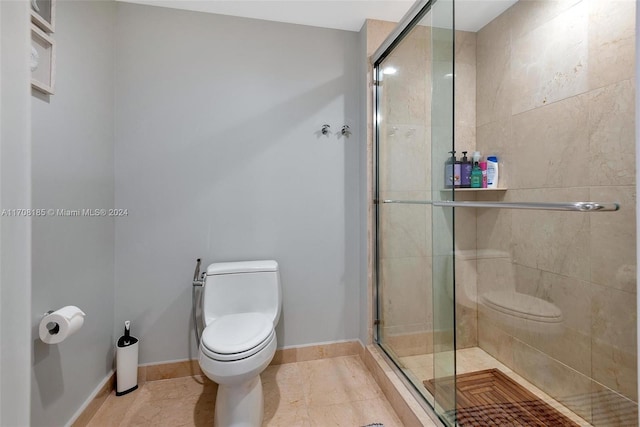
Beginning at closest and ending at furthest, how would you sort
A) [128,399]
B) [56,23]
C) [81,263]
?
[56,23] → [81,263] → [128,399]

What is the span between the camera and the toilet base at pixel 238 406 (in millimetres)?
1305

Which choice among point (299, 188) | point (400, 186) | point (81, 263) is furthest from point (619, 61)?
point (81, 263)

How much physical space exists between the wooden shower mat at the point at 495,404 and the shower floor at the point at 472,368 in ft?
0.07

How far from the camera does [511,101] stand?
5.90 feet

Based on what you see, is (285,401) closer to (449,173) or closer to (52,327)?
(52,327)

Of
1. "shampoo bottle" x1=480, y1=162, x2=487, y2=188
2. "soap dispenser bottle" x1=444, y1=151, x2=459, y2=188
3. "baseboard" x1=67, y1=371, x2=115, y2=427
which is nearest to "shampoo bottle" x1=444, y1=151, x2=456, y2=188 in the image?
"soap dispenser bottle" x1=444, y1=151, x2=459, y2=188

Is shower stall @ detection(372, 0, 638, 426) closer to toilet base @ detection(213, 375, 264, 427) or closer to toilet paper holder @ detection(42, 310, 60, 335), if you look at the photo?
toilet base @ detection(213, 375, 264, 427)

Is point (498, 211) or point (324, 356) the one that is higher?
point (498, 211)

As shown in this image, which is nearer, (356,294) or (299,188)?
(299,188)

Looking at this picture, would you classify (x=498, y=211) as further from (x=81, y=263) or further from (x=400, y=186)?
(x=81, y=263)

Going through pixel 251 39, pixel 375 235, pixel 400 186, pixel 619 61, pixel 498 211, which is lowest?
pixel 375 235

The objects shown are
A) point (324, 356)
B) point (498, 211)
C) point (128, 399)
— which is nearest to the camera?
point (128, 399)

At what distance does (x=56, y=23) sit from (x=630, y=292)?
2.61 meters

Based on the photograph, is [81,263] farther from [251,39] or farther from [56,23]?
[251,39]
